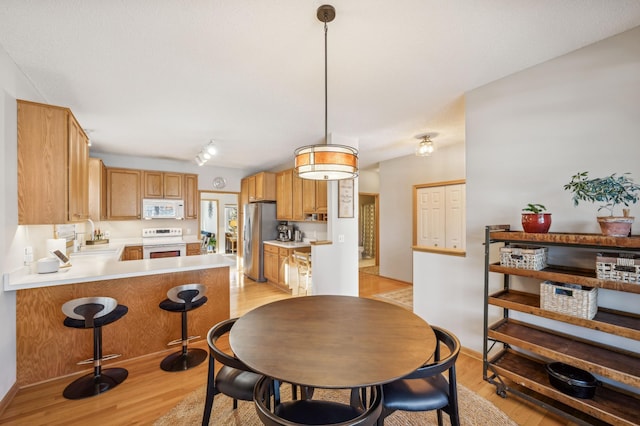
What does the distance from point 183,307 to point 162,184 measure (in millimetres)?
3870

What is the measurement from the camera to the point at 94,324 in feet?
6.81

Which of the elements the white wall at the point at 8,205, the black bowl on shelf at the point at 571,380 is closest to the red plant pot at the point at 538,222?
the black bowl on shelf at the point at 571,380

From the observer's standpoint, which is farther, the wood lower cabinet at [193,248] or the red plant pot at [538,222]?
the wood lower cabinet at [193,248]

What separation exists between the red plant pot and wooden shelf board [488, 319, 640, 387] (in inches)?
30.9

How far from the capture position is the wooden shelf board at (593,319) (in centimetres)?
162

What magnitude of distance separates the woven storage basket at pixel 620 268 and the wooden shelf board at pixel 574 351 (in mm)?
519

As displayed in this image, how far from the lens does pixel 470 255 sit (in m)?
2.67

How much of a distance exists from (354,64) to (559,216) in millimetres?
1929

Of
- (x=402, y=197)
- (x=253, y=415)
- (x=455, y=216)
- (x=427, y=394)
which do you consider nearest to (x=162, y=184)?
(x=402, y=197)

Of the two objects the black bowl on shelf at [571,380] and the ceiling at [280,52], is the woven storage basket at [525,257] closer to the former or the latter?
the black bowl on shelf at [571,380]

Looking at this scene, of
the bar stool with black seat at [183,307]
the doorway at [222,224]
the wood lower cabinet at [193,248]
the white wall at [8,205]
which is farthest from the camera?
the doorway at [222,224]

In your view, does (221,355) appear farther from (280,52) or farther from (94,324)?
(280,52)

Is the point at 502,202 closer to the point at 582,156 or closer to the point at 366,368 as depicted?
the point at 582,156

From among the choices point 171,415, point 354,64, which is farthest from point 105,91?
point 171,415
